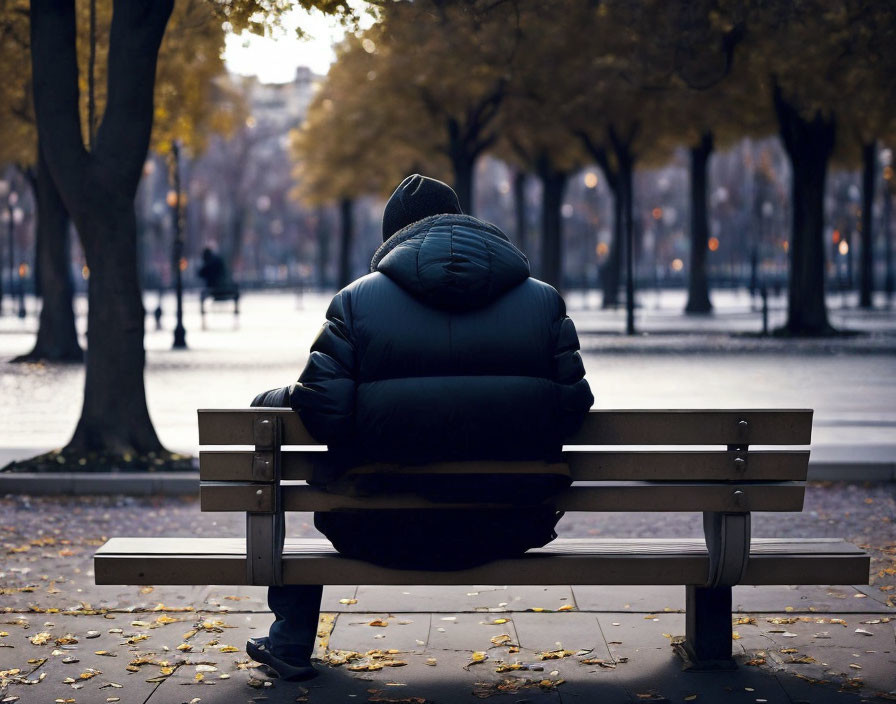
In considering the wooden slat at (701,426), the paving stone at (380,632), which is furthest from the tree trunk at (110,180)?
the wooden slat at (701,426)

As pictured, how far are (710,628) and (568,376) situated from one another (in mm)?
1132

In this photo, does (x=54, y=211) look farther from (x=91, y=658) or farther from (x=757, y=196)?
(x=757, y=196)

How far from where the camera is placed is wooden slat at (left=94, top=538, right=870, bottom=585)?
4.63 metres

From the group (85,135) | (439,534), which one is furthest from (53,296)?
(439,534)

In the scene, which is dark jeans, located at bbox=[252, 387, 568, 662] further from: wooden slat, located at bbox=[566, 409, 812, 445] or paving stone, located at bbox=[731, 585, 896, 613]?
paving stone, located at bbox=[731, 585, 896, 613]

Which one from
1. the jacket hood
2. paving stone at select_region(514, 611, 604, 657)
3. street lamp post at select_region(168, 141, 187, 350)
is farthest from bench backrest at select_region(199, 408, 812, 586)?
street lamp post at select_region(168, 141, 187, 350)

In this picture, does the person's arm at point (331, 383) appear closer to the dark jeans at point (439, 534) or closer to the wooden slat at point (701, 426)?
the dark jeans at point (439, 534)

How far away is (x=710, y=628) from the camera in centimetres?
498

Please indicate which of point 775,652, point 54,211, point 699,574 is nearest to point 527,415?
point 699,574

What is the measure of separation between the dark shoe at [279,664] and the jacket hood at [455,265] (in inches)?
53.8

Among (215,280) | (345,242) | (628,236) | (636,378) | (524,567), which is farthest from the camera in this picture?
(345,242)

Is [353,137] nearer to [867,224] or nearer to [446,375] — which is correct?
[867,224]

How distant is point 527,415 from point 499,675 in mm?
1032

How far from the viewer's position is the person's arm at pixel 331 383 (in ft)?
14.3
